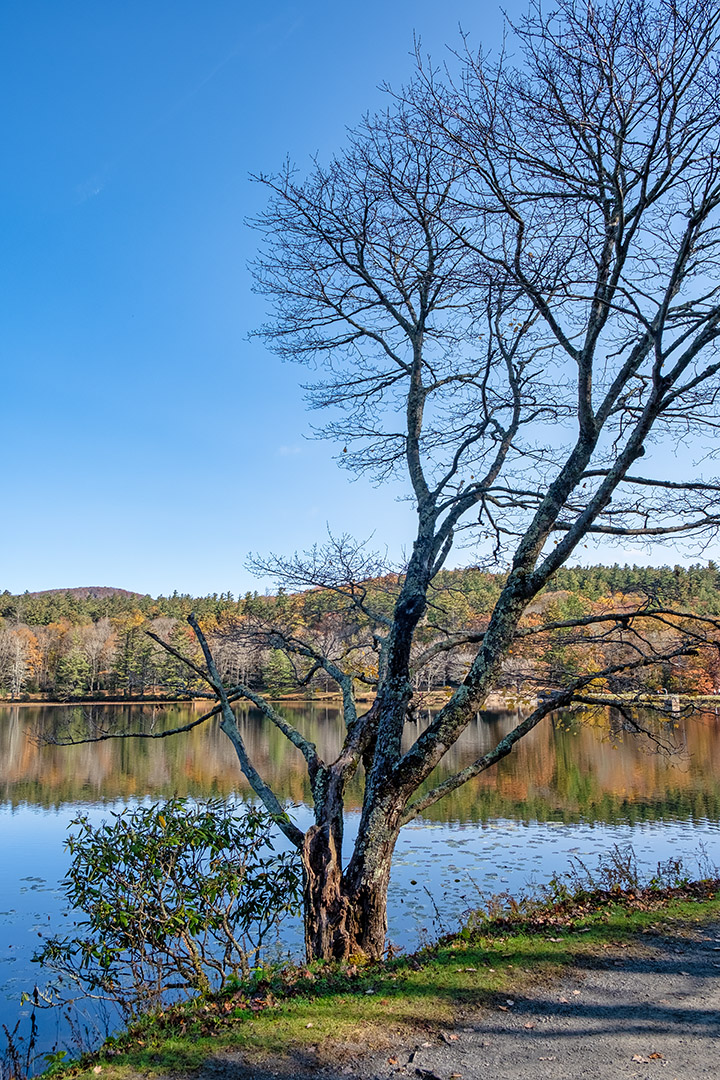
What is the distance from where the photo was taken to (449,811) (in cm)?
1848

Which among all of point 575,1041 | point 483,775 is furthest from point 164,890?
point 483,775

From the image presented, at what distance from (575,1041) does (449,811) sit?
1519cm

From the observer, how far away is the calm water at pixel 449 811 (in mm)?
10789

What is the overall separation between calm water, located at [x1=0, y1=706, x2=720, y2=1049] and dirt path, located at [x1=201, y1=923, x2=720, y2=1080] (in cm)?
294

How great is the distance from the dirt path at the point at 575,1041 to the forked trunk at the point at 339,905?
5.70 ft

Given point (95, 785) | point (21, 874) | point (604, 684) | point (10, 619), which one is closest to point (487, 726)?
point (95, 785)

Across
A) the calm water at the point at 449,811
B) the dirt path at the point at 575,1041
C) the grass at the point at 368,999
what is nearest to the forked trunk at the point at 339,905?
the grass at the point at 368,999

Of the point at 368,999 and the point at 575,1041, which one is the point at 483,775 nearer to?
the point at 368,999

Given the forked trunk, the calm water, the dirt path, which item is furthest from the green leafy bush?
the dirt path

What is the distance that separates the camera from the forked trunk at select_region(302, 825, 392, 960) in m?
5.84

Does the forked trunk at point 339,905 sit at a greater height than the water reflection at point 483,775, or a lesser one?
greater

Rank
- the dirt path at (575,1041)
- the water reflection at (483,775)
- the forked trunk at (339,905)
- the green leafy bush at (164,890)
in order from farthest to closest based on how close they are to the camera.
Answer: the water reflection at (483,775), the forked trunk at (339,905), the green leafy bush at (164,890), the dirt path at (575,1041)

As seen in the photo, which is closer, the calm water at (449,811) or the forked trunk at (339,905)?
the forked trunk at (339,905)

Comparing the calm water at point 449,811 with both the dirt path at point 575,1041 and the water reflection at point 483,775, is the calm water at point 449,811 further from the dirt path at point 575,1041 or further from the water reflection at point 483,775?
the dirt path at point 575,1041
